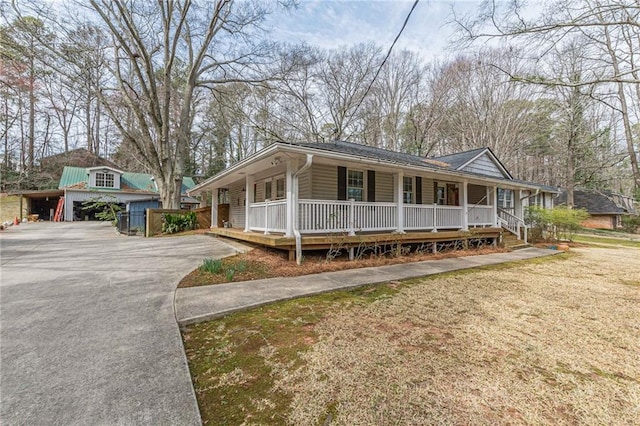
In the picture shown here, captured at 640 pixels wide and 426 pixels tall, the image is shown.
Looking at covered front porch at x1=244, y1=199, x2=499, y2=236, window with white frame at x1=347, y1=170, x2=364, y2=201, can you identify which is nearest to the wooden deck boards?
covered front porch at x1=244, y1=199, x2=499, y2=236

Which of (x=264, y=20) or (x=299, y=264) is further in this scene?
(x=264, y=20)

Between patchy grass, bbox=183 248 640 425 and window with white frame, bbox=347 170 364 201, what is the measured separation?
4776 millimetres

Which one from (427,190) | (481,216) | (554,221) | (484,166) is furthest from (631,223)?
(427,190)

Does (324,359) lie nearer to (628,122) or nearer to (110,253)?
(110,253)

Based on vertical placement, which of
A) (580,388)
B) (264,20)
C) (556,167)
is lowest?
(580,388)

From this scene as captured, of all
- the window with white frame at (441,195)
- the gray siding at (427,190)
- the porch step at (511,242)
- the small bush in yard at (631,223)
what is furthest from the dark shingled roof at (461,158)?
A: the small bush in yard at (631,223)

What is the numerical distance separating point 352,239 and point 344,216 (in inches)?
27.2

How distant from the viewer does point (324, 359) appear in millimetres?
2596

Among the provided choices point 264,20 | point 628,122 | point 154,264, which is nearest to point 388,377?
point 154,264

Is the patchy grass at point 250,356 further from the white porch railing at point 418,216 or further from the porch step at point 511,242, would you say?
the porch step at point 511,242

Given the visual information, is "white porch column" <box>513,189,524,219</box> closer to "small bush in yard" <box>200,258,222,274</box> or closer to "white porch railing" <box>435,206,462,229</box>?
"white porch railing" <box>435,206,462,229</box>

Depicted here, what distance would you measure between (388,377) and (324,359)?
0.62 meters

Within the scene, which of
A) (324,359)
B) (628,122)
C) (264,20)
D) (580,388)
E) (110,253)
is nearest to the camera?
(580,388)

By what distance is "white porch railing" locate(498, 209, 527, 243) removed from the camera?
12.5 m
